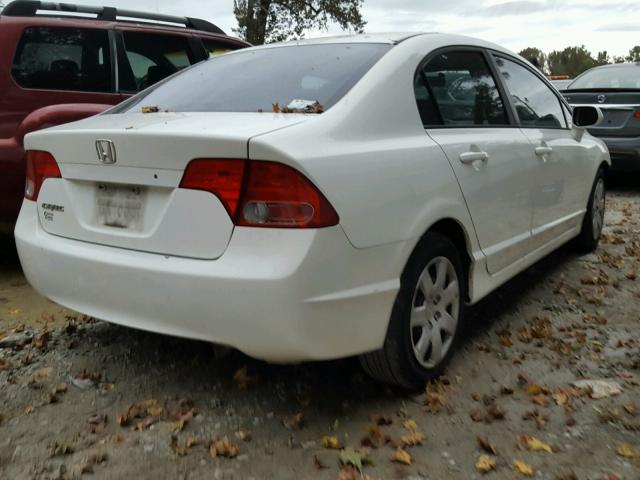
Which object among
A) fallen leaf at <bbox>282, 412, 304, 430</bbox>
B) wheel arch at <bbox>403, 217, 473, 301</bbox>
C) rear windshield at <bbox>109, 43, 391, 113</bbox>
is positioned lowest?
fallen leaf at <bbox>282, 412, 304, 430</bbox>

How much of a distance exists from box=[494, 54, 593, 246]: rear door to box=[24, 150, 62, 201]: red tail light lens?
2577mm

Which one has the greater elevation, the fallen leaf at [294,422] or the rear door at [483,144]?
the rear door at [483,144]

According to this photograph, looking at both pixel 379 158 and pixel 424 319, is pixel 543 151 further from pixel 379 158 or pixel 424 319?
pixel 379 158

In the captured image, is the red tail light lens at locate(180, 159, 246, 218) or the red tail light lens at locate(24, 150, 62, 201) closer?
the red tail light lens at locate(180, 159, 246, 218)

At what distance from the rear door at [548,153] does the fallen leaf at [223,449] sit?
2.41m

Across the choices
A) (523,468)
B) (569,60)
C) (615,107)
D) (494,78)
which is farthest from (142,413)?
(569,60)

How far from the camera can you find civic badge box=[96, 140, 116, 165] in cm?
267

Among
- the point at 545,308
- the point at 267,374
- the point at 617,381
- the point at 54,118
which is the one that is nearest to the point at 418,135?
the point at 267,374

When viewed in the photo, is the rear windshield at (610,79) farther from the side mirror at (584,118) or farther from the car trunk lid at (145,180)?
the car trunk lid at (145,180)

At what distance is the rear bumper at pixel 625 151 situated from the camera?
8438 millimetres

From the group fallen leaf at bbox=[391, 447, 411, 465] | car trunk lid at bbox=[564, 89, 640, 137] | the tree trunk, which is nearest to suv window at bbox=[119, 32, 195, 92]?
fallen leaf at bbox=[391, 447, 411, 465]

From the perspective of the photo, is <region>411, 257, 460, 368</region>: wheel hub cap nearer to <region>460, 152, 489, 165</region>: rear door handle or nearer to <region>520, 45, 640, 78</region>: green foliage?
<region>460, 152, 489, 165</region>: rear door handle

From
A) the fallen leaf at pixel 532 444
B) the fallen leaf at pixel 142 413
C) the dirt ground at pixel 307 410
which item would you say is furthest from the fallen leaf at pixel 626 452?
the fallen leaf at pixel 142 413

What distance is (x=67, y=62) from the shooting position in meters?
5.11
